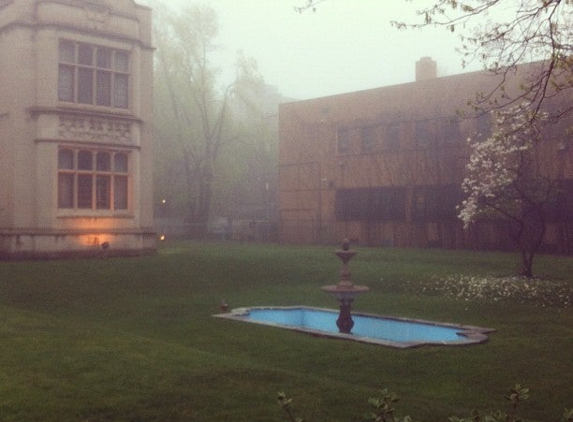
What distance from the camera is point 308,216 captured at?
44875 millimetres

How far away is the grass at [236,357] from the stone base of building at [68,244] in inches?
211

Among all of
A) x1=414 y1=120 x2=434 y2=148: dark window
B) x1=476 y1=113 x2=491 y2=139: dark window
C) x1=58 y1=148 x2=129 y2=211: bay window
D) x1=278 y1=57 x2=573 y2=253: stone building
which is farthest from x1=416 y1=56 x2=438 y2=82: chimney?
x1=58 y1=148 x2=129 y2=211: bay window

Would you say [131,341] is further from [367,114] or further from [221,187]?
[221,187]

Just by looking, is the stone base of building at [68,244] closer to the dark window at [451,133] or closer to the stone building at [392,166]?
the stone building at [392,166]

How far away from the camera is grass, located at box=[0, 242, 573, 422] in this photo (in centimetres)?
721

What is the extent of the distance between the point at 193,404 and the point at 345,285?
24.5ft

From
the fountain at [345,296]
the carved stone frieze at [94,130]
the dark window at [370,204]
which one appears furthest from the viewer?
the dark window at [370,204]

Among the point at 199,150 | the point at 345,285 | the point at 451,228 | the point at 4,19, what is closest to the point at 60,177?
the point at 4,19

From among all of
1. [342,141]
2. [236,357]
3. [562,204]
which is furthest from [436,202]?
[236,357]

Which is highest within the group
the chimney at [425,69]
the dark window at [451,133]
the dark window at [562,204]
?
the chimney at [425,69]

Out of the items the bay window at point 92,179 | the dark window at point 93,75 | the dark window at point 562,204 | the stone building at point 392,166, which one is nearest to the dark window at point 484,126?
the stone building at point 392,166

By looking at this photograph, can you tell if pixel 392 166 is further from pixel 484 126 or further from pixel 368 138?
pixel 484 126

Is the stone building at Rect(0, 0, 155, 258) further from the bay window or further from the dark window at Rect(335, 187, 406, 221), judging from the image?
the dark window at Rect(335, 187, 406, 221)

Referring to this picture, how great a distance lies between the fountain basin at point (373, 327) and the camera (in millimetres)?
11428
